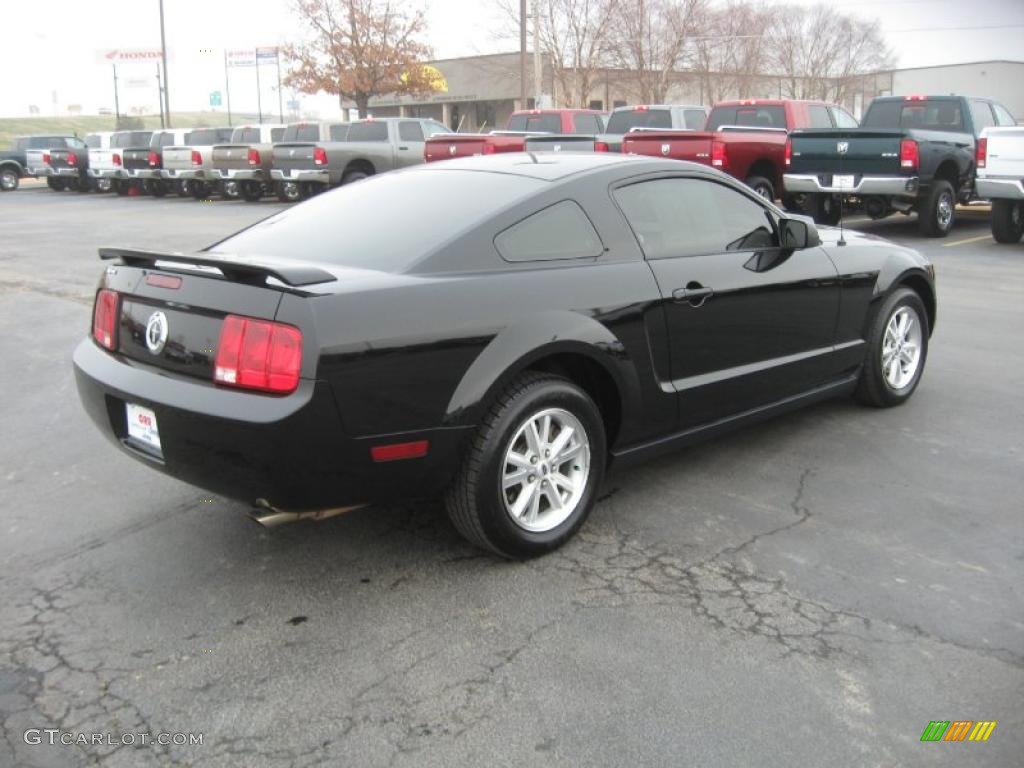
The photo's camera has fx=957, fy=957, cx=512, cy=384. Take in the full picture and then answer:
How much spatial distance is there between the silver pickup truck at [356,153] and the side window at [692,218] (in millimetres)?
16728

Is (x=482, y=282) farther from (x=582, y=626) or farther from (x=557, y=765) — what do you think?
(x=557, y=765)

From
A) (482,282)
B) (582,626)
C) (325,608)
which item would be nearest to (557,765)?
(582,626)

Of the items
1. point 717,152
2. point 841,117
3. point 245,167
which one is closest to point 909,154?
point 717,152

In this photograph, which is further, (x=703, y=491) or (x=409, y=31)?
(x=409, y=31)

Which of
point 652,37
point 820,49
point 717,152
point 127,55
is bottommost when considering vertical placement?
point 717,152

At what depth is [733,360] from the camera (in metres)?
4.43

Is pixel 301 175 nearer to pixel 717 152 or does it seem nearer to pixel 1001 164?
pixel 717 152

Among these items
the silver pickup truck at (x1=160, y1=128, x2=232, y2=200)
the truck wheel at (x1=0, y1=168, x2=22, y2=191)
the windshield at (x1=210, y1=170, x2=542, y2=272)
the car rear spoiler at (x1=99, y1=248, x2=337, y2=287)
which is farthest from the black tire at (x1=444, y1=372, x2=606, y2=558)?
the truck wheel at (x1=0, y1=168, x2=22, y2=191)

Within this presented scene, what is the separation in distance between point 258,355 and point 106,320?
1025mm

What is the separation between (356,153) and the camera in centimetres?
2083

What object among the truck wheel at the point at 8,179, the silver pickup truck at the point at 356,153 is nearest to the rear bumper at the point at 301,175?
the silver pickup truck at the point at 356,153

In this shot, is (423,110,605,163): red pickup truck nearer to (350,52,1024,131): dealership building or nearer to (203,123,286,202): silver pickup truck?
(203,123,286,202): silver pickup truck

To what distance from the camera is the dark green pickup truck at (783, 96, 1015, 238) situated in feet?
41.1

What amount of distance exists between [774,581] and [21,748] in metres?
2.48
